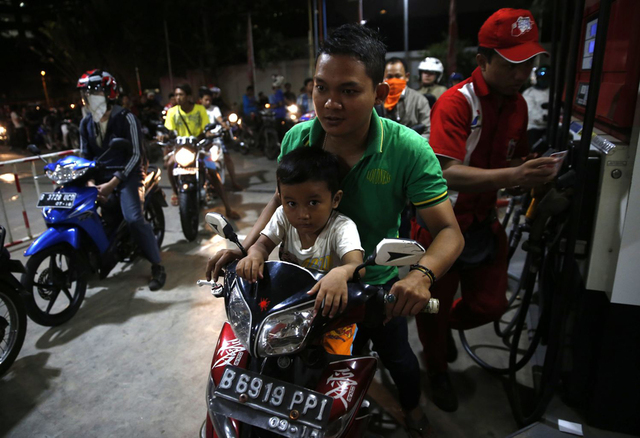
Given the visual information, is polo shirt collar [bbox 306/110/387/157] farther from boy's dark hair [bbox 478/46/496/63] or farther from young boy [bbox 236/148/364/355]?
boy's dark hair [bbox 478/46/496/63]

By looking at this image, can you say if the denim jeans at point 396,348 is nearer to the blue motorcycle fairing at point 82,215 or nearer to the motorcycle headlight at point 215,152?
the blue motorcycle fairing at point 82,215

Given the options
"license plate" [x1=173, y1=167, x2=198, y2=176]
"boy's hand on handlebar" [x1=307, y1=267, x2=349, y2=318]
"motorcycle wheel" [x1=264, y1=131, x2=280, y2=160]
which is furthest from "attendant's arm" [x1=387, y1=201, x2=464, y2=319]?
"motorcycle wheel" [x1=264, y1=131, x2=280, y2=160]

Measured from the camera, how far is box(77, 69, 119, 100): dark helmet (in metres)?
3.55

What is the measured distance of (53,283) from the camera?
11.0 feet

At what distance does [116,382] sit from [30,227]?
4130mm

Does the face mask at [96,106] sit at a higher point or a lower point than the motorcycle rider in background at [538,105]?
higher

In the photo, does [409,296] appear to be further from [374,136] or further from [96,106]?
[96,106]

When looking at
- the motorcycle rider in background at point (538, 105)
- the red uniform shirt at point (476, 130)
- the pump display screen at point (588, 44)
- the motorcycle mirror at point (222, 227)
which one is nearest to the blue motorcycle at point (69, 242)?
the motorcycle mirror at point (222, 227)

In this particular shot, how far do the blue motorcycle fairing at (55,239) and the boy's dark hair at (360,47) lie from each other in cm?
273

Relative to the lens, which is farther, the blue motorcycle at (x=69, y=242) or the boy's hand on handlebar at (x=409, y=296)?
the blue motorcycle at (x=69, y=242)

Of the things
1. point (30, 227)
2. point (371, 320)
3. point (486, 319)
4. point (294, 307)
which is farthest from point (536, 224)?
point (30, 227)

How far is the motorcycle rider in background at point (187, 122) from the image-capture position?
5.95 meters

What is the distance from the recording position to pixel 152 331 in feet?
10.9

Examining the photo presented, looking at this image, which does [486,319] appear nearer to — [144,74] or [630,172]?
[630,172]
